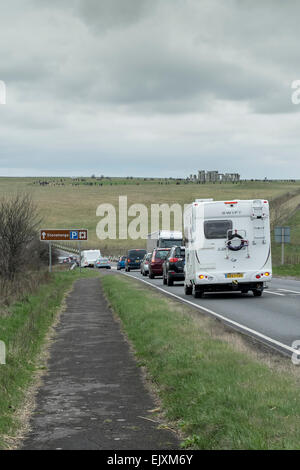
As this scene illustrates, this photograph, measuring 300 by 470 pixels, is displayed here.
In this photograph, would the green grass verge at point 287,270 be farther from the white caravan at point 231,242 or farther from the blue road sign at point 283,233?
the white caravan at point 231,242

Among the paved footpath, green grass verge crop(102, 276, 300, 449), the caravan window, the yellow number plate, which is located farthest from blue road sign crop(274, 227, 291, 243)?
green grass verge crop(102, 276, 300, 449)

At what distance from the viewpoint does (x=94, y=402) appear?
8.57 meters

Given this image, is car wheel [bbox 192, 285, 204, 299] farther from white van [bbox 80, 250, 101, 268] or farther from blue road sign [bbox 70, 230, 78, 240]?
white van [bbox 80, 250, 101, 268]

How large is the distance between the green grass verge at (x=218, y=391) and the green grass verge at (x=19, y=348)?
172 cm

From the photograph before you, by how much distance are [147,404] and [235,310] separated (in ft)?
37.7

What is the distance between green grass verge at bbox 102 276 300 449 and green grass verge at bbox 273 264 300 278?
29812 millimetres

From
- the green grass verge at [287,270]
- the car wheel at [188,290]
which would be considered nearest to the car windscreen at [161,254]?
the green grass verge at [287,270]

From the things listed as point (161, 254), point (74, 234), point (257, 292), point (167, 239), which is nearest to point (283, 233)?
point (167, 239)

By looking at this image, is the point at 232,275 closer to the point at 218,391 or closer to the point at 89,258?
the point at 218,391

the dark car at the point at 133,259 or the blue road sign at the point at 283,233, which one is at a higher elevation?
the blue road sign at the point at 283,233

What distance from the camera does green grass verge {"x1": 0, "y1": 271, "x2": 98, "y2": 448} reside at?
8.02 meters

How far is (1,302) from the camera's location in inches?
803

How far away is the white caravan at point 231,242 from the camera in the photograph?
76.3ft
